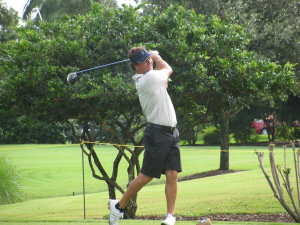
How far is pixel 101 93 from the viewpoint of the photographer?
9406 millimetres

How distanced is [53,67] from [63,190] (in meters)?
11.6

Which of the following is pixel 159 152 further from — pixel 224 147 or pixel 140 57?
pixel 224 147

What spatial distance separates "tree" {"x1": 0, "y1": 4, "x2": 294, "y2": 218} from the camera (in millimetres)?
9625

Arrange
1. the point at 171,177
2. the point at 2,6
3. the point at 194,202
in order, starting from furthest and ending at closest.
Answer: the point at 2,6
the point at 194,202
the point at 171,177

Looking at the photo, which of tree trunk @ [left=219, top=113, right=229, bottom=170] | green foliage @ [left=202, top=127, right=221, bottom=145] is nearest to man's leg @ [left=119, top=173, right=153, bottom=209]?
tree trunk @ [left=219, top=113, right=229, bottom=170]

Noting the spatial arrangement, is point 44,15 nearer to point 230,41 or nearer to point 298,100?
point 298,100

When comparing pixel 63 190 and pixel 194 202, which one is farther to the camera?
pixel 63 190

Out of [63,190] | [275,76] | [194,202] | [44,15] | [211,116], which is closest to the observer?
[275,76]

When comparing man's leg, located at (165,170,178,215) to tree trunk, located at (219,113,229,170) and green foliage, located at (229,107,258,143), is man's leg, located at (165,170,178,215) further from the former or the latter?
green foliage, located at (229,107,258,143)

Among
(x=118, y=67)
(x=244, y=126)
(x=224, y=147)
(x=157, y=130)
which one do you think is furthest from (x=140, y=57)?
(x=244, y=126)

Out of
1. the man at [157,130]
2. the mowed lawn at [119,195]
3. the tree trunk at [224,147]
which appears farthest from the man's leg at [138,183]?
the tree trunk at [224,147]

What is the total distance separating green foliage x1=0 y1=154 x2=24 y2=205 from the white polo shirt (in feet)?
37.7

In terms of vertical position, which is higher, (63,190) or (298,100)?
(298,100)

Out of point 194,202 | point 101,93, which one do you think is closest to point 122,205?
point 101,93
